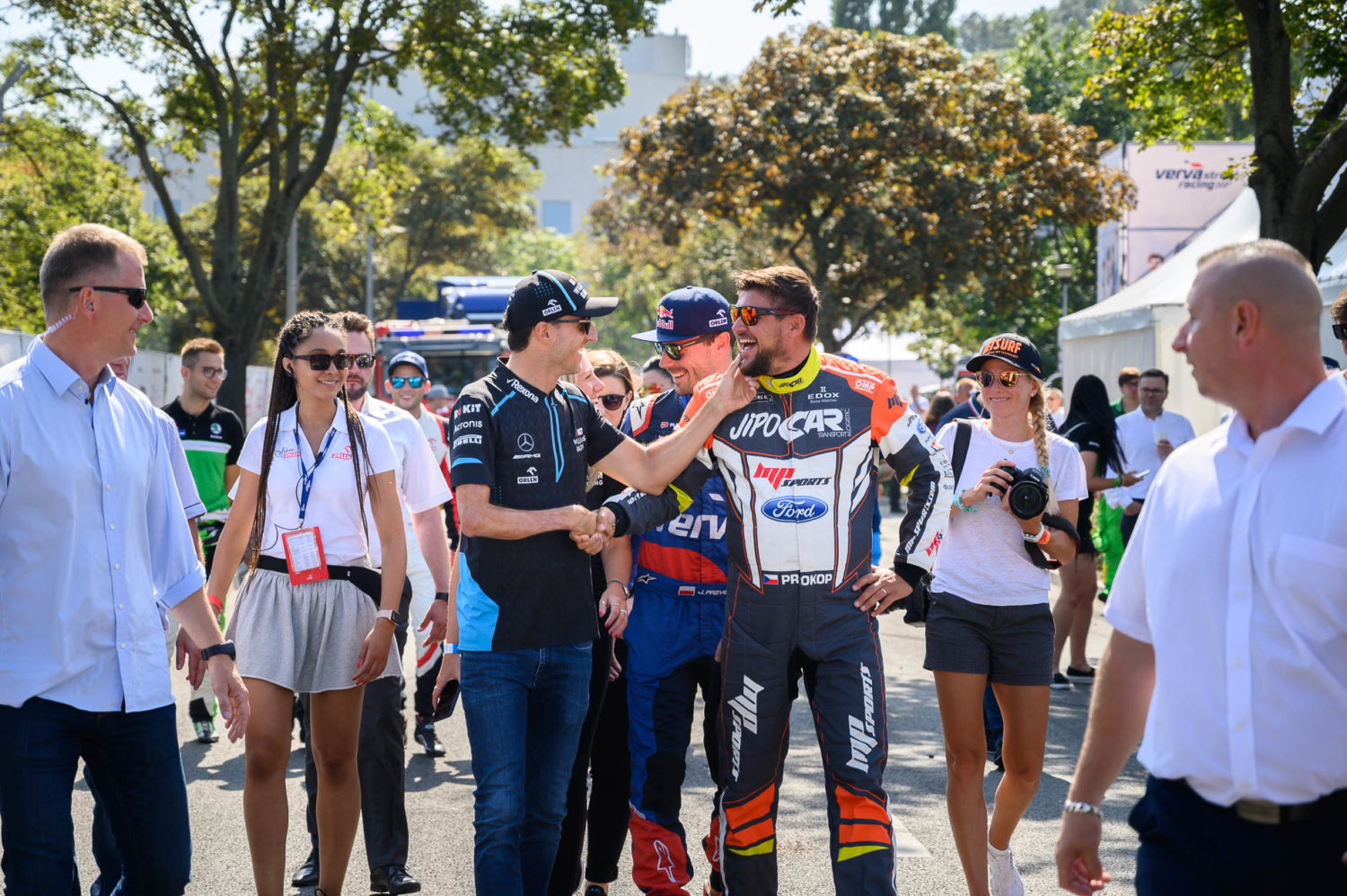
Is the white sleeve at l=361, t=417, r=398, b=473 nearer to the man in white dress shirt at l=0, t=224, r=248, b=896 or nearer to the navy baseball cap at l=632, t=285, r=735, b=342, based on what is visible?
the navy baseball cap at l=632, t=285, r=735, b=342

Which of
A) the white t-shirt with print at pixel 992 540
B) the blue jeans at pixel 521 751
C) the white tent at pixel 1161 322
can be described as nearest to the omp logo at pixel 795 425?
the blue jeans at pixel 521 751

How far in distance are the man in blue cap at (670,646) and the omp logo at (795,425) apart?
2.30 feet

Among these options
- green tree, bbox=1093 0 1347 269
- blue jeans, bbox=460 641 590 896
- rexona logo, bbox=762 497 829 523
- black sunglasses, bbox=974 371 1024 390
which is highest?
green tree, bbox=1093 0 1347 269

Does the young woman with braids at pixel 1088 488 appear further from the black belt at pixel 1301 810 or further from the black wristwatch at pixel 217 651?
the black belt at pixel 1301 810

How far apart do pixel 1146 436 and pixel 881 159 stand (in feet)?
57.4

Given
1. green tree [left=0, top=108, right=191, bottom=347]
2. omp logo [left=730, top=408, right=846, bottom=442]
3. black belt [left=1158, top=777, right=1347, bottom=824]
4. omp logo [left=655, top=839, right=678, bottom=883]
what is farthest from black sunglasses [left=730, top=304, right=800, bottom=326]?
green tree [left=0, top=108, right=191, bottom=347]

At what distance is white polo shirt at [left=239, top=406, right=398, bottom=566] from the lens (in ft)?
16.2

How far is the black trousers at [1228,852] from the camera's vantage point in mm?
2588

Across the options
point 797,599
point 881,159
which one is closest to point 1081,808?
point 797,599

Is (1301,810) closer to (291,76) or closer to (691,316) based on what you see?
(691,316)

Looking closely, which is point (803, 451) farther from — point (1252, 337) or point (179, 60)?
point (179, 60)

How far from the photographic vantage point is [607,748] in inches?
214

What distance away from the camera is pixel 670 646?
5.14 metres

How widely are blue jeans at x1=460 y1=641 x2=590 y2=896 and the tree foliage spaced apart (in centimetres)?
2358
